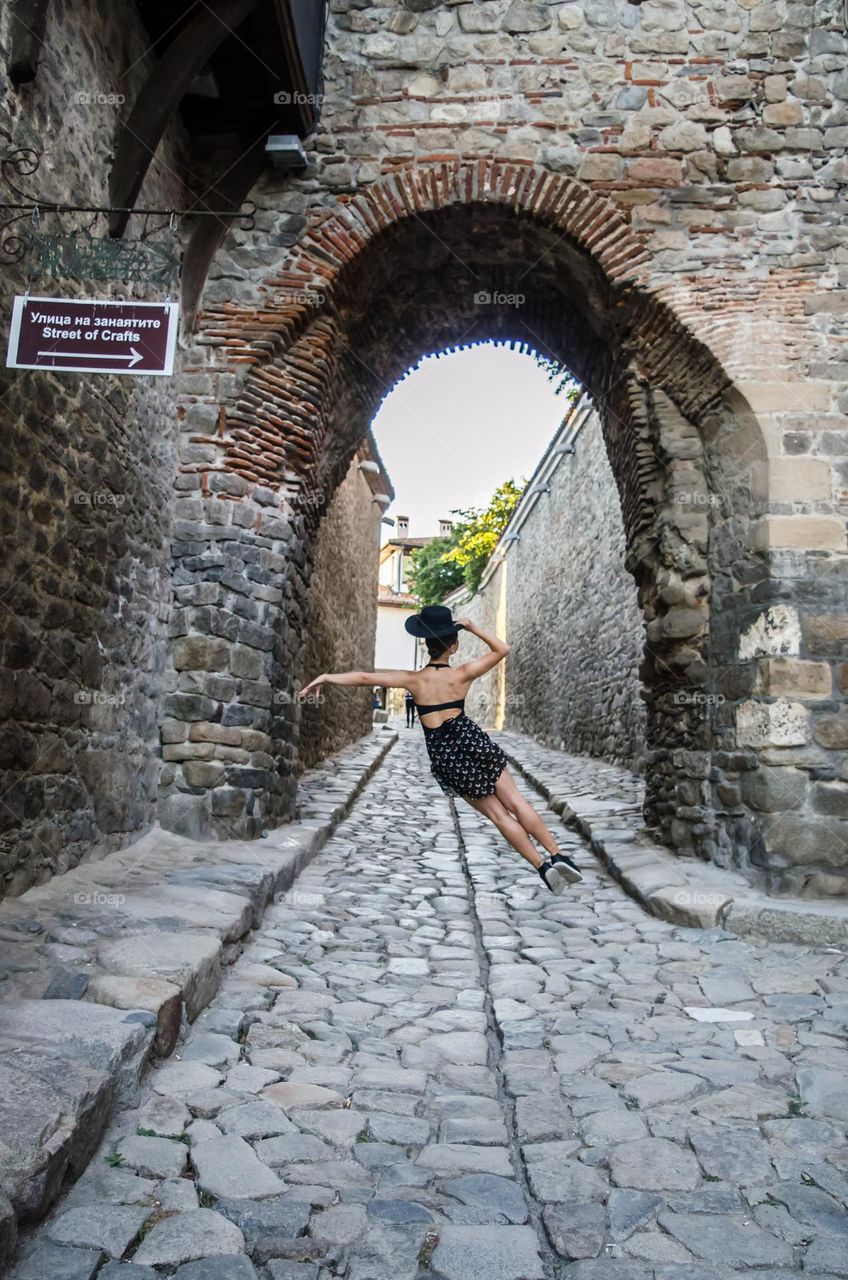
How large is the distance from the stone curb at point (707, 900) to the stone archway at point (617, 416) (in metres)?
0.21

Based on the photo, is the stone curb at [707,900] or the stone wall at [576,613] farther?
the stone wall at [576,613]

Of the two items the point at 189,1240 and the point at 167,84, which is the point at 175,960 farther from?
the point at 167,84

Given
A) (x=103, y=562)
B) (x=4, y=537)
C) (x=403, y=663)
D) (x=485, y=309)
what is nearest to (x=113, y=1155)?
(x=4, y=537)

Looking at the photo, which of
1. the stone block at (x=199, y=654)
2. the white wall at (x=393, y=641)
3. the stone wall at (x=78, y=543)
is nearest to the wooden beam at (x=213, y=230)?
the stone wall at (x=78, y=543)

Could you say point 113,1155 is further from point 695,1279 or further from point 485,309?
point 485,309

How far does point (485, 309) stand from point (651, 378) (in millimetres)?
1729

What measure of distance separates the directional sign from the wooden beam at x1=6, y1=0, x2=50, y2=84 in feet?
3.13

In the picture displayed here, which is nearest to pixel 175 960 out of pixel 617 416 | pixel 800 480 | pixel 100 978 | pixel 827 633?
pixel 100 978

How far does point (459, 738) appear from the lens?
495 centimetres

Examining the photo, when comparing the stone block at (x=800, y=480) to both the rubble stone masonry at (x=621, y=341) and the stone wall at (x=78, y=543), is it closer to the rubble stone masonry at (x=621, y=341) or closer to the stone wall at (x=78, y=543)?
the rubble stone masonry at (x=621, y=341)

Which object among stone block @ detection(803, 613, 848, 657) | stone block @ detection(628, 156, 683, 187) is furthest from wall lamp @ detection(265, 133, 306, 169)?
stone block @ detection(803, 613, 848, 657)

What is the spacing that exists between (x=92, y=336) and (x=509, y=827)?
2.97 meters

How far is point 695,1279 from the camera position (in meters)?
1.88

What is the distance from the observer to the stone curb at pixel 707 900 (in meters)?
4.79
